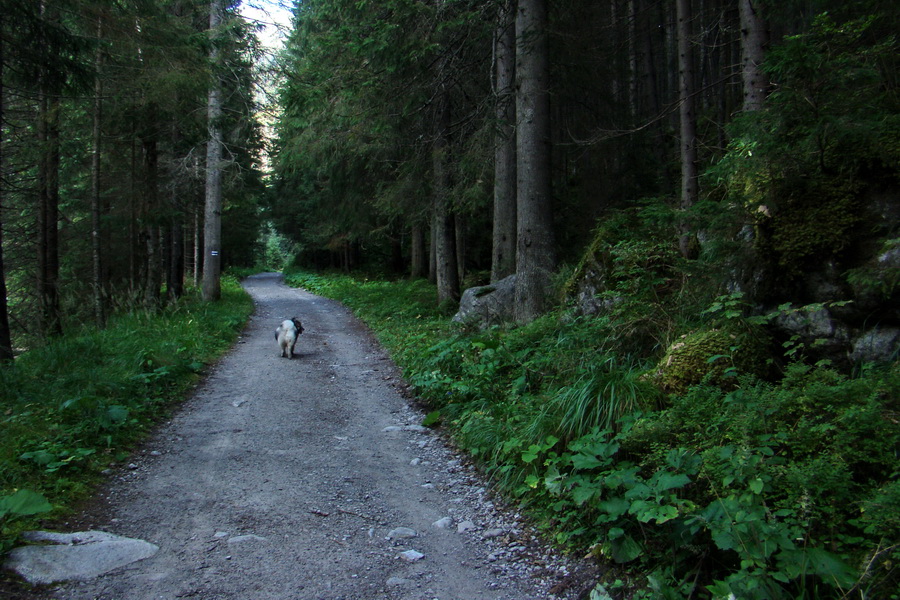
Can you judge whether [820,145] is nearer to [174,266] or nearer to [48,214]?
[48,214]

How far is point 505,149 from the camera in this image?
36.5 feet

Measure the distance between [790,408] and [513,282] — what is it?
7.17 metres

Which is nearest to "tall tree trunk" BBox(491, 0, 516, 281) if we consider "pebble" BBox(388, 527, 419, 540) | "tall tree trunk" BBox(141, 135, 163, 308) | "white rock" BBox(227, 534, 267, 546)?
"pebble" BBox(388, 527, 419, 540)

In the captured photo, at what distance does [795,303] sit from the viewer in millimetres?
4723

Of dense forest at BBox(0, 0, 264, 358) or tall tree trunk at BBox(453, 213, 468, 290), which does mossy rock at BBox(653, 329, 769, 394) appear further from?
tall tree trunk at BBox(453, 213, 468, 290)

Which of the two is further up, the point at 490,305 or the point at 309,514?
the point at 490,305

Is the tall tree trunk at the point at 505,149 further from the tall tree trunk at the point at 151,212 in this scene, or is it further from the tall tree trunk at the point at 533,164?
the tall tree trunk at the point at 151,212

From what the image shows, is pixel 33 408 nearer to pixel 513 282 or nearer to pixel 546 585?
pixel 546 585

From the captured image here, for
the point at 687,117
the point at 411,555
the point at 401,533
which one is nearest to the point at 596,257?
the point at 687,117

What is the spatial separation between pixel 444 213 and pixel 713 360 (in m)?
10.5

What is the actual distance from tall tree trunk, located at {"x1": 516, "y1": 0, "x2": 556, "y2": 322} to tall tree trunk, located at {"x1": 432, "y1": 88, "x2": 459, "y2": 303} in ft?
11.9

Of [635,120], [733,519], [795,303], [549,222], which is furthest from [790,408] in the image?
[635,120]

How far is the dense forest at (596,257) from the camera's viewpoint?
10.5 feet

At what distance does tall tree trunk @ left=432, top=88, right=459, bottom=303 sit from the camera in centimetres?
1328
